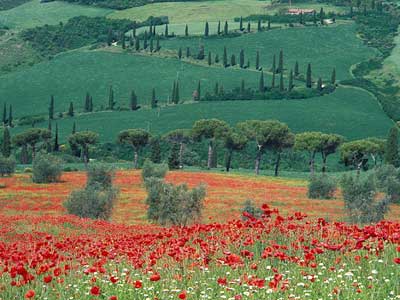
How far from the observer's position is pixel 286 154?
149 meters

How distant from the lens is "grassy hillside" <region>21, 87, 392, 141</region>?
157750 millimetres

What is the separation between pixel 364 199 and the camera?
57.2 meters

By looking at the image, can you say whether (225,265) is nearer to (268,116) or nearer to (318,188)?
(318,188)

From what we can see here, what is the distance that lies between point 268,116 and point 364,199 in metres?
107

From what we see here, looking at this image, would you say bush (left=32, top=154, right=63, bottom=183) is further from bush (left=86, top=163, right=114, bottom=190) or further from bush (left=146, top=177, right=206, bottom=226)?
bush (left=146, top=177, right=206, bottom=226)

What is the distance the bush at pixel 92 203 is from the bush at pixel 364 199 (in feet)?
56.5

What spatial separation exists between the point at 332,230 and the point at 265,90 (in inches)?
6659

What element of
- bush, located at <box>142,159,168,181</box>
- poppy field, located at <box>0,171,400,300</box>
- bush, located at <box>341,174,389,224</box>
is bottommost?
bush, located at <box>142,159,168,181</box>

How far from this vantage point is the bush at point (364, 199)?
189 feet

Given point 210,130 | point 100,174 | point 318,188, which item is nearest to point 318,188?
point 318,188

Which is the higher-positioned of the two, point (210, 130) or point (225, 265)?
point (225, 265)

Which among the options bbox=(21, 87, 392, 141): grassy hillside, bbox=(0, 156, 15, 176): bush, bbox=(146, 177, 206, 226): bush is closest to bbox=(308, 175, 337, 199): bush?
bbox=(146, 177, 206, 226): bush

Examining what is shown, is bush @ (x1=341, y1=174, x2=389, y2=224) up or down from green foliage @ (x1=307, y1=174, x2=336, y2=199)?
up

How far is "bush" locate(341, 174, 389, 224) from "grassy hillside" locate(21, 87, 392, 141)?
8774 centimetres
